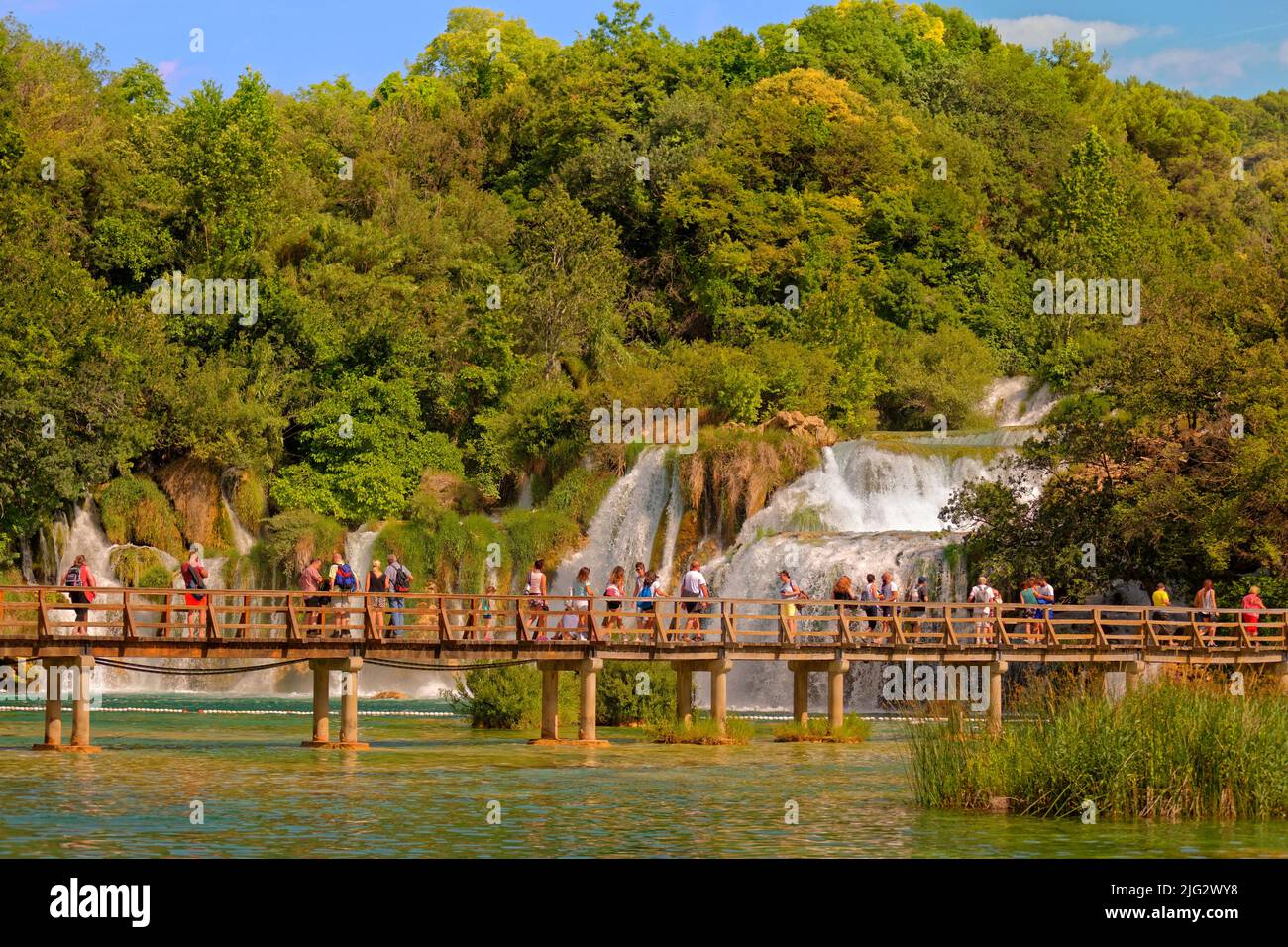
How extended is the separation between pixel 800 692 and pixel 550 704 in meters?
6.13

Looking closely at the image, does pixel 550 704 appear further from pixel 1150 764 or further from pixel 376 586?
pixel 1150 764

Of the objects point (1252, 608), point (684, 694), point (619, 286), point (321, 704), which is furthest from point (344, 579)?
point (619, 286)

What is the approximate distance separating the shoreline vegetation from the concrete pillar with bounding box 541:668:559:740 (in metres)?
12.6

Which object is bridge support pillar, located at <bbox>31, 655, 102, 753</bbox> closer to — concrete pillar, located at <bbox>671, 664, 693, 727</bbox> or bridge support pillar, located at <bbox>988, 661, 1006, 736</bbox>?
concrete pillar, located at <bbox>671, 664, 693, 727</bbox>

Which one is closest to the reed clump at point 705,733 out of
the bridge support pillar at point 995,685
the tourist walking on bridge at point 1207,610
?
the bridge support pillar at point 995,685

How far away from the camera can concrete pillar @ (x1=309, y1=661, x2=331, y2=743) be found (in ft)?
116

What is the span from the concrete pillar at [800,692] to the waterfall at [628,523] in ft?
60.4

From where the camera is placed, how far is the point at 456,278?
78812 mm

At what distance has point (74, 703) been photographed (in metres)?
33.2

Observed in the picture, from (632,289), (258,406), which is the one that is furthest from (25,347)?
(632,289)

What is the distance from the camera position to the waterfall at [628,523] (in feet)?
193

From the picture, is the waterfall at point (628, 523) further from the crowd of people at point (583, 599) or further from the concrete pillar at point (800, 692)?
the concrete pillar at point (800, 692)

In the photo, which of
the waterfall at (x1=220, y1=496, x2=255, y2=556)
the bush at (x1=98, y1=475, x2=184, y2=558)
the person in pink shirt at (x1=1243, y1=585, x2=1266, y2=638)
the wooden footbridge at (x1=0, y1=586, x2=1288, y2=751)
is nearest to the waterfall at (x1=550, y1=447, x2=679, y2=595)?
the waterfall at (x1=220, y1=496, x2=255, y2=556)
